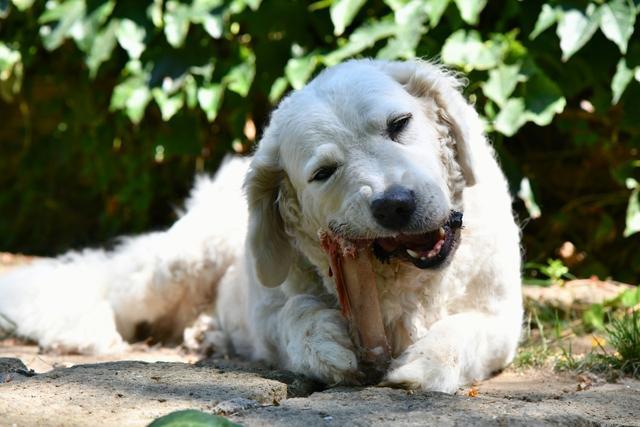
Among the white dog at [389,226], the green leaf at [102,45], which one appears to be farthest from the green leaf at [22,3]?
the white dog at [389,226]

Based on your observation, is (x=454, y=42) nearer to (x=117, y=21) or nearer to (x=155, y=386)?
(x=117, y=21)

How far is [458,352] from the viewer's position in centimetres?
361

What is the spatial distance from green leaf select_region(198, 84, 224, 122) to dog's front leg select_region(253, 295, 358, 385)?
2.05m

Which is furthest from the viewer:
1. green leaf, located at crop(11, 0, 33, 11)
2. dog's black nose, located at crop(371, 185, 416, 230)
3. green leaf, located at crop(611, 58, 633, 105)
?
green leaf, located at crop(11, 0, 33, 11)

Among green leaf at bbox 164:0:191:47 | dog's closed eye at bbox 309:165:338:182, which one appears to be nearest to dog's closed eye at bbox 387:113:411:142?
dog's closed eye at bbox 309:165:338:182

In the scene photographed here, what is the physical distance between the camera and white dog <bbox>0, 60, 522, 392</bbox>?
341 centimetres

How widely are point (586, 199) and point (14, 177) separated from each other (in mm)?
5248

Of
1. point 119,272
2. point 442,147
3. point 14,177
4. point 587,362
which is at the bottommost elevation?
point 587,362

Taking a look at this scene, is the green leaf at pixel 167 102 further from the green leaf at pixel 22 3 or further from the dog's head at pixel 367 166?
the dog's head at pixel 367 166

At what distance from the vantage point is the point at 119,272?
18.3 feet

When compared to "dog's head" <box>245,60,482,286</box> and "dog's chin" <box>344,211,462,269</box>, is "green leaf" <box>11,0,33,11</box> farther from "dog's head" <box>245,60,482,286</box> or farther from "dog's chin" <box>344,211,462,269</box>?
"dog's chin" <box>344,211,462,269</box>

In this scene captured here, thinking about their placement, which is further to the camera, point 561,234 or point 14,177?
point 14,177

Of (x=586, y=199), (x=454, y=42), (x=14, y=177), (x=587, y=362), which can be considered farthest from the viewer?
(x=14, y=177)

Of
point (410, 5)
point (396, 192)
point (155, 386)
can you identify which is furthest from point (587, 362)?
point (410, 5)
